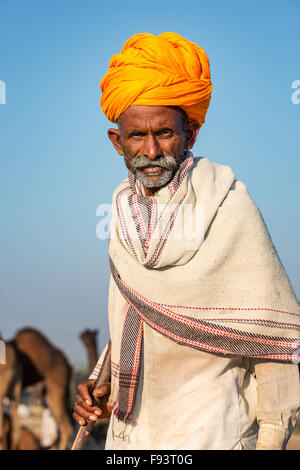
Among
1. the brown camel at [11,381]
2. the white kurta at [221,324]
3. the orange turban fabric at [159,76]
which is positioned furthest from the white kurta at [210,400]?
the brown camel at [11,381]

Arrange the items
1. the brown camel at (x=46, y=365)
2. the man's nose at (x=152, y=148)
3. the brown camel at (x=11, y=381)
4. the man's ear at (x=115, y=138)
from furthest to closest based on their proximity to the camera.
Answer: the brown camel at (x=46, y=365)
the brown camel at (x=11, y=381)
the man's ear at (x=115, y=138)
the man's nose at (x=152, y=148)

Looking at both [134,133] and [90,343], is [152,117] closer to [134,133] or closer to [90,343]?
[134,133]

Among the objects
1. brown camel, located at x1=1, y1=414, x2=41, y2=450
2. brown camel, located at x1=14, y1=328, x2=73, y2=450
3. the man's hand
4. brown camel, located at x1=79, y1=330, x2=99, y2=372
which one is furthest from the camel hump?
the man's hand

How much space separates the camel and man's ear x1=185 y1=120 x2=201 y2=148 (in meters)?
13.4

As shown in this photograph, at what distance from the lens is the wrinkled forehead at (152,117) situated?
3.16 meters

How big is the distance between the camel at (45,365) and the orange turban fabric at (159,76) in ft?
44.2

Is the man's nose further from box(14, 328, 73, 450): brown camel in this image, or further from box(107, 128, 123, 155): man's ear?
box(14, 328, 73, 450): brown camel

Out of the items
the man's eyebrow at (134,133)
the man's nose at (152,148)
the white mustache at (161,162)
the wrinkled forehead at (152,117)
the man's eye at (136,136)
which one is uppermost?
the wrinkled forehead at (152,117)

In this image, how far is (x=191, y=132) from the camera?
3354 mm

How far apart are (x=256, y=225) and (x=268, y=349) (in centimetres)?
53

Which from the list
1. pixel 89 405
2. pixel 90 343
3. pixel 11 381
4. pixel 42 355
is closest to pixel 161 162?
pixel 89 405

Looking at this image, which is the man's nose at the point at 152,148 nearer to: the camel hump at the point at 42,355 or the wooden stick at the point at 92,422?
the wooden stick at the point at 92,422

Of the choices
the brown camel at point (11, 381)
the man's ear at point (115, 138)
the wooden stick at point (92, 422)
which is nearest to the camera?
the man's ear at point (115, 138)

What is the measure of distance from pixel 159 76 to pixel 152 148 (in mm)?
327
